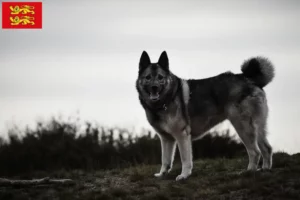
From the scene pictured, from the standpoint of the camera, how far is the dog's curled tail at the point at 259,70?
797 cm

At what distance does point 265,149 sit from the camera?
7.81 meters

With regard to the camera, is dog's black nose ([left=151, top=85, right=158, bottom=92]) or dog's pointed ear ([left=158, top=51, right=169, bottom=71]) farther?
dog's pointed ear ([left=158, top=51, right=169, bottom=71])

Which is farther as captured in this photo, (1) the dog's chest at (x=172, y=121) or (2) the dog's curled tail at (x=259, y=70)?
(2) the dog's curled tail at (x=259, y=70)

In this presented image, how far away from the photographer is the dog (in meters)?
7.73

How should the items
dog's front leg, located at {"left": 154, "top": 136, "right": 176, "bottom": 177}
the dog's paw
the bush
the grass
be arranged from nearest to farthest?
1. the grass
2. the dog's paw
3. dog's front leg, located at {"left": 154, "top": 136, "right": 176, "bottom": 177}
4. the bush

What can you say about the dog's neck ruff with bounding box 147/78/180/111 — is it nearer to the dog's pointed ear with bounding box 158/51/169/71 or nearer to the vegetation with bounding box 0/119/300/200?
the dog's pointed ear with bounding box 158/51/169/71

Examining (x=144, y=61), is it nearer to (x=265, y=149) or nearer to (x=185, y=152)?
(x=185, y=152)

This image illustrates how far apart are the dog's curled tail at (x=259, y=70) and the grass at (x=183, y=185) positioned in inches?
58.3

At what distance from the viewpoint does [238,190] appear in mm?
6586

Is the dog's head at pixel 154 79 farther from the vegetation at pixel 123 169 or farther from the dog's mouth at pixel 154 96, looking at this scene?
the vegetation at pixel 123 169

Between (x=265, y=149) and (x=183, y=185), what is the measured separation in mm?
1632

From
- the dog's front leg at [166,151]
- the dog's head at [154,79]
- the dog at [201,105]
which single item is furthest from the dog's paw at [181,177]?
the dog's head at [154,79]

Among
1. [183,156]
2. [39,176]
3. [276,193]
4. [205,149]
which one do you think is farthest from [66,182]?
[205,149]

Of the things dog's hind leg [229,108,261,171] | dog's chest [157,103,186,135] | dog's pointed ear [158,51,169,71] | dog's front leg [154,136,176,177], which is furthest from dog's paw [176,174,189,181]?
dog's pointed ear [158,51,169,71]
